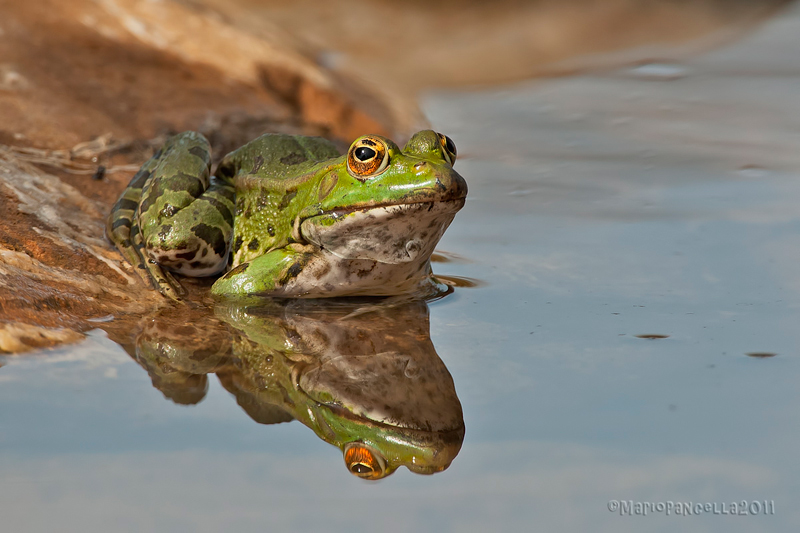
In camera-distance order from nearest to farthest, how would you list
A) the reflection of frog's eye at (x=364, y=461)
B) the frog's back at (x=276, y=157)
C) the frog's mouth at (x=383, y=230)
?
the reflection of frog's eye at (x=364, y=461), the frog's mouth at (x=383, y=230), the frog's back at (x=276, y=157)

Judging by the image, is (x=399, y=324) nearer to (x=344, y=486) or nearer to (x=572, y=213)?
(x=344, y=486)

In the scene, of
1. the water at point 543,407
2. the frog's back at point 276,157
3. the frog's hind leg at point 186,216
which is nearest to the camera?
the water at point 543,407

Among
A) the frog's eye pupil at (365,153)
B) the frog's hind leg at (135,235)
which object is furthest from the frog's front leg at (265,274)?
the frog's eye pupil at (365,153)

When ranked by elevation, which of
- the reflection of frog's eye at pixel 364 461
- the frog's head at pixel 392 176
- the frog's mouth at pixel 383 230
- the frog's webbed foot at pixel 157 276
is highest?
the frog's head at pixel 392 176

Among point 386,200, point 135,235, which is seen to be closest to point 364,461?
point 386,200

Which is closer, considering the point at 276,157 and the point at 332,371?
the point at 332,371

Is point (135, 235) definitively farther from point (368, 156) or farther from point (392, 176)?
point (392, 176)

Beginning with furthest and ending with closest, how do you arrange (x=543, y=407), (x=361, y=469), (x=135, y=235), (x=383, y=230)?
(x=135, y=235), (x=383, y=230), (x=543, y=407), (x=361, y=469)

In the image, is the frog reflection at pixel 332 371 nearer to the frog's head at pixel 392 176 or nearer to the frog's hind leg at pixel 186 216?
the frog's hind leg at pixel 186 216
